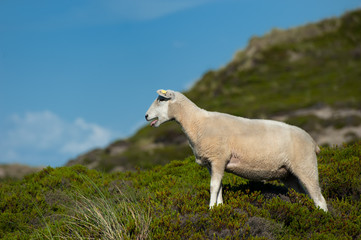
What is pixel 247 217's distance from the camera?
789 cm

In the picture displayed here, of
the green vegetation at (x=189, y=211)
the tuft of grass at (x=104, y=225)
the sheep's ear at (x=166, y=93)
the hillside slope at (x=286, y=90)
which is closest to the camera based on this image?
the tuft of grass at (x=104, y=225)

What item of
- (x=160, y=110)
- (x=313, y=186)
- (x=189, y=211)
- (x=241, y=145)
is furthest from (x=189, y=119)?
(x=313, y=186)

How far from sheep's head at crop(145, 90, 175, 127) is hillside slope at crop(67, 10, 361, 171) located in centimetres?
1586

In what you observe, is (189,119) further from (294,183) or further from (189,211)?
(294,183)

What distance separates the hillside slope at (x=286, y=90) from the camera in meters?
31.0

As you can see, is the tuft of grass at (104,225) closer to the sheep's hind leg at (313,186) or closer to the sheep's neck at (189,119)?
the sheep's neck at (189,119)

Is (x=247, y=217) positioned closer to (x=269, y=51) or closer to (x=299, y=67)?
(x=299, y=67)

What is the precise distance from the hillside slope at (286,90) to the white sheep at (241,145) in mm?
15862

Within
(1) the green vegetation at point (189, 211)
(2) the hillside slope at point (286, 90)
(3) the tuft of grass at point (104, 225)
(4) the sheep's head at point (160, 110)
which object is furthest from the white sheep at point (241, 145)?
(2) the hillside slope at point (286, 90)

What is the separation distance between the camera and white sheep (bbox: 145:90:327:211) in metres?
8.09

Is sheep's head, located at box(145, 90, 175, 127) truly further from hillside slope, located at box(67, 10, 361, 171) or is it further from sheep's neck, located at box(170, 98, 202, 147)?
hillside slope, located at box(67, 10, 361, 171)

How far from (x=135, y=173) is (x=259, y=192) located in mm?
5067

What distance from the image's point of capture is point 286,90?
43.7 metres

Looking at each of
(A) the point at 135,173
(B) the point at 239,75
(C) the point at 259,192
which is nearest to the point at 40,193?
(A) the point at 135,173
